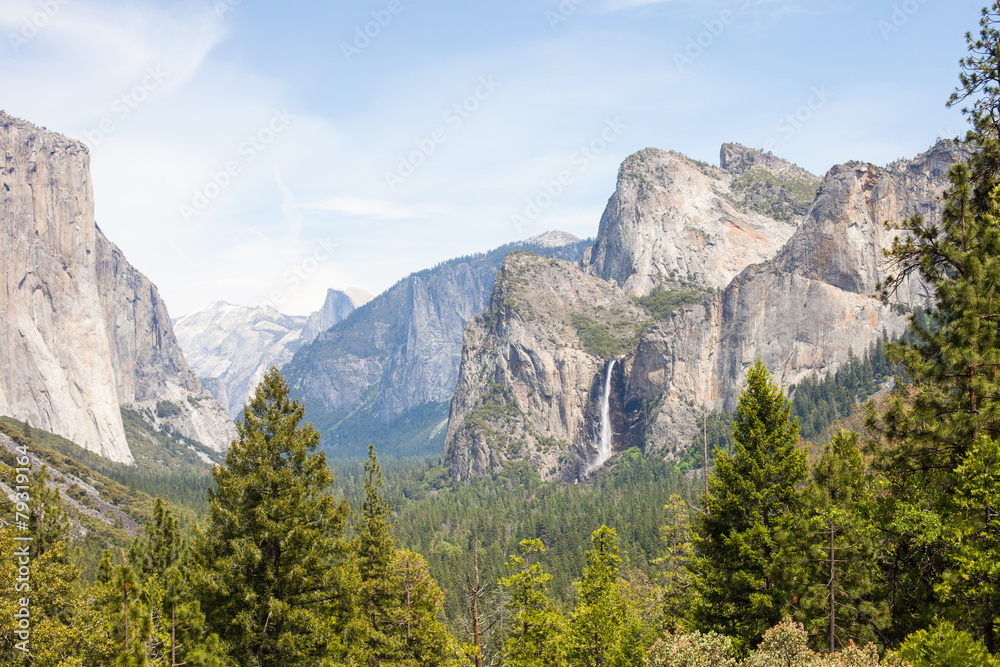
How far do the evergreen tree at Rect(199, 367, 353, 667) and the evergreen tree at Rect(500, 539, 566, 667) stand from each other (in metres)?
8.23

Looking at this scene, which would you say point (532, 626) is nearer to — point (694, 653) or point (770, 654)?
point (694, 653)

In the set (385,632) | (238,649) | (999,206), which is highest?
(999,206)

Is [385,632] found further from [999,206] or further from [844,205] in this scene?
[844,205]

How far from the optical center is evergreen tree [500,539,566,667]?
2966 cm

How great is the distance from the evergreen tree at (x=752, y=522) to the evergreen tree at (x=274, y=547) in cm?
1408

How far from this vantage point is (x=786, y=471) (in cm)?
2533

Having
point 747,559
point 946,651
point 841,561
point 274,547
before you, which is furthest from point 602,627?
point 946,651

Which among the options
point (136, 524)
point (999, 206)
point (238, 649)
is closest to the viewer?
point (999, 206)

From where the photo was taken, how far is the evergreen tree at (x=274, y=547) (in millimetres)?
23406

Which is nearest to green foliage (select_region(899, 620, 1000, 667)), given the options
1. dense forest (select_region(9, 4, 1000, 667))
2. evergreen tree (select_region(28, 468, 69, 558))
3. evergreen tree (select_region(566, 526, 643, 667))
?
dense forest (select_region(9, 4, 1000, 667))

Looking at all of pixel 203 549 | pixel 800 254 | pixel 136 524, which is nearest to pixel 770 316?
pixel 800 254

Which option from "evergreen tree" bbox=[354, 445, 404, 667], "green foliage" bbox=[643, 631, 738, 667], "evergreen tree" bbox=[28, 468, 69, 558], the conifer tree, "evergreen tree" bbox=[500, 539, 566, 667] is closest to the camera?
"green foliage" bbox=[643, 631, 738, 667]

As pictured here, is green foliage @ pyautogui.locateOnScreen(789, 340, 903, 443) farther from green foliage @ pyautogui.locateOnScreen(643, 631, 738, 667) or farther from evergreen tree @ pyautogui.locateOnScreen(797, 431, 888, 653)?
green foliage @ pyautogui.locateOnScreen(643, 631, 738, 667)

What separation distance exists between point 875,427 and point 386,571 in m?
23.6
